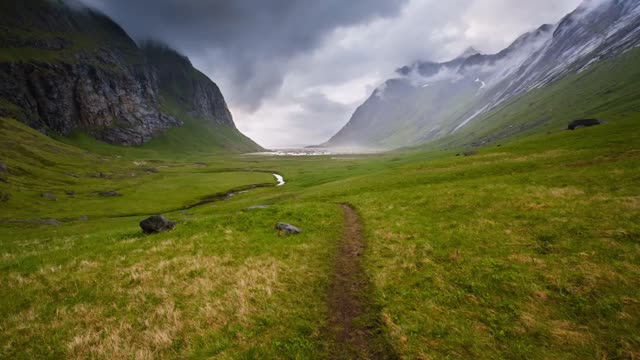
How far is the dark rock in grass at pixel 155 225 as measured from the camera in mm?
26453

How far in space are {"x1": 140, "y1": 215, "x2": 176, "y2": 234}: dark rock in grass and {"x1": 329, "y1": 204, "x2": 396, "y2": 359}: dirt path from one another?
16.7 metres

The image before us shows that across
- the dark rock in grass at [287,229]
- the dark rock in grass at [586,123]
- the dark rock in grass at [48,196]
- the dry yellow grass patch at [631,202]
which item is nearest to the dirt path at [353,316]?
→ the dark rock in grass at [287,229]

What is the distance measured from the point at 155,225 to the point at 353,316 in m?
21.4

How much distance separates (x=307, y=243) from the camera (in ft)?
67.9

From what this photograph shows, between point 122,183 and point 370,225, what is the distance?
4681 inches

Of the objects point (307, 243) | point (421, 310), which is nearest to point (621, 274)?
point (421, 310)

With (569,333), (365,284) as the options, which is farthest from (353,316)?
(569,333)

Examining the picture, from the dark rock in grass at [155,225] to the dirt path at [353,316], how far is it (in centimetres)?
1674

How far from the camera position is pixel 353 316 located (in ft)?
39.7

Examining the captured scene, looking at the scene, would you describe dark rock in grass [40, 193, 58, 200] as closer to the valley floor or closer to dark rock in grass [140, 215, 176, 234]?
the valley floor

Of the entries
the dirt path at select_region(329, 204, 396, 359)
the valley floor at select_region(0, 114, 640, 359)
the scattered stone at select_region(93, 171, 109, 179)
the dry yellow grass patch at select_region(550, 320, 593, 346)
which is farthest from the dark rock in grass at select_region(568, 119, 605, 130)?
the scattered stone at select_region(93, 171, 109, 179)

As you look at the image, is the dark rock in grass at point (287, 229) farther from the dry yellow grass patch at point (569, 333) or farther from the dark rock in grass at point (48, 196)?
the dark rock in grass at point (48, 196)

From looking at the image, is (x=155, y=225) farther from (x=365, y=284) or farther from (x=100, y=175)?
(x=100, y=175)

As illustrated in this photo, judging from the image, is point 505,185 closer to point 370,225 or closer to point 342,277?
point 370,225
